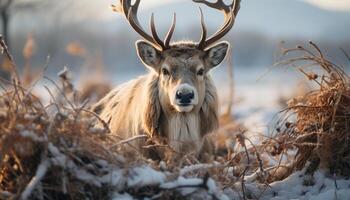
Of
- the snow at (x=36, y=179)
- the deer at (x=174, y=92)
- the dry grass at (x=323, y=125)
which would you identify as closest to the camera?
the snow at (x=36, y=179)

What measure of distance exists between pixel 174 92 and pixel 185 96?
13 centimetres

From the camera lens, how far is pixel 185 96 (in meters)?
6.76

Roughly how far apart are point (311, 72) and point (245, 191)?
1.33 m

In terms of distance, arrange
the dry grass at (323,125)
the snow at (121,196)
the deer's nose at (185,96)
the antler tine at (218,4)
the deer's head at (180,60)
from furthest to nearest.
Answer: the antler tine at (218,4), the deer's head at (180,60), the deer's nose at (185,96), the dry grass at (323,125), the snow at (121,196)

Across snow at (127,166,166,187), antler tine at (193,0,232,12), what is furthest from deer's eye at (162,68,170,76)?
snow at (127,166,166,187)

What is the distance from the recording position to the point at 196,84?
710cm

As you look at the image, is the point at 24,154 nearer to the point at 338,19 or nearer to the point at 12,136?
the point at 12,136

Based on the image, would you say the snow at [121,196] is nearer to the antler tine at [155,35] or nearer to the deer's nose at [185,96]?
the deer's nose at [185,96]

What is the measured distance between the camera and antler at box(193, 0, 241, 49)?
738cm

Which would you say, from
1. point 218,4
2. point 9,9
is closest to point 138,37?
point 9,9

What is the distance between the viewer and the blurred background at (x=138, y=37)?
1684 centimetres

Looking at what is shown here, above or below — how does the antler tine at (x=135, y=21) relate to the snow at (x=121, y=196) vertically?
above

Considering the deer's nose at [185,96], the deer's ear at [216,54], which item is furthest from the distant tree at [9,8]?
the deer's nose at [185,96]

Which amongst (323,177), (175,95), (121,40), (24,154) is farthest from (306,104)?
(121,40)
